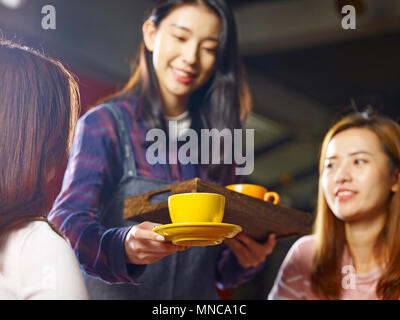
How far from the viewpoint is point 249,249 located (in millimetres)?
1238

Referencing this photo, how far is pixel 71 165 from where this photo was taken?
3.56ft

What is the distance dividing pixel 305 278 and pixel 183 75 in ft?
1.60

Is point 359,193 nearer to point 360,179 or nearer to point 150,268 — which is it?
point 360,179

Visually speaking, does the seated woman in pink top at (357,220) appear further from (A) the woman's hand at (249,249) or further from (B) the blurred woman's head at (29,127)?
(B) the blurred woman's head at (29,127)

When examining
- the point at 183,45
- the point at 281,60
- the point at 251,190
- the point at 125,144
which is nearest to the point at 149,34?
the point at 183,45

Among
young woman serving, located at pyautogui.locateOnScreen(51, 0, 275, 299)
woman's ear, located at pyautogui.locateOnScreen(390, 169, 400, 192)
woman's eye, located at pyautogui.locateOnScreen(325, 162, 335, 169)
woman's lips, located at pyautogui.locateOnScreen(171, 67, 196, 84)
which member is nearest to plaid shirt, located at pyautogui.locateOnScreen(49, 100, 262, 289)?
young woman serving, located at pyautogui.locateOnScreen(51, 0, 275, 299)

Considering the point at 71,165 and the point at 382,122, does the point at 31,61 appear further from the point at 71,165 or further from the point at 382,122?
the point at 382,122

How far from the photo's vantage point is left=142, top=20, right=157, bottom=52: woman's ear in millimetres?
1229

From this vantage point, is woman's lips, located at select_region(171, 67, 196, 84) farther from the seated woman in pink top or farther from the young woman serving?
the seated woman in pink top

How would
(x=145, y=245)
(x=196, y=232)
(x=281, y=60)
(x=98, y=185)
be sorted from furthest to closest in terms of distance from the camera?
(x=281, y=60)
(x=98, y=185)
(x=145, y=245)
(x=196, y=232)

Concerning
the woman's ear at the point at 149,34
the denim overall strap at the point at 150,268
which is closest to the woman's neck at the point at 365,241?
the denim overall strap at the point at 150,268

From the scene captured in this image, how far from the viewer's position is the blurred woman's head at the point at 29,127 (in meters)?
A: 0.87
